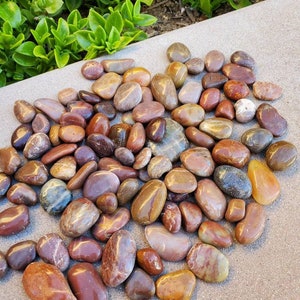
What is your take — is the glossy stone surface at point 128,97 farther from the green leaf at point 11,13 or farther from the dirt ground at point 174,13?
the dirt ground at point 174,13

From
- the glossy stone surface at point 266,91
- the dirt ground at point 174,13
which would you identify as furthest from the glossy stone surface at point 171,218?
the dirt ground at point 174,13

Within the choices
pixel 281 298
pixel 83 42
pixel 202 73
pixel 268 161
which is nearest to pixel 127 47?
pixel 83 42

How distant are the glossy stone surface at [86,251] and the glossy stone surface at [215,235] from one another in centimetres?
21

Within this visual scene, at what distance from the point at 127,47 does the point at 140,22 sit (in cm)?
15

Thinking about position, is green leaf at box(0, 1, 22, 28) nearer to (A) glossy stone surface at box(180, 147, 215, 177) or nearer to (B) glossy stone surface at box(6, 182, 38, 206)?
(B) glossy stone surface at box(6, 182, 38, 206)

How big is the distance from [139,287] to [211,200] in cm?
24

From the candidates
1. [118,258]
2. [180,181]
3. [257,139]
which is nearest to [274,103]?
[257,139]

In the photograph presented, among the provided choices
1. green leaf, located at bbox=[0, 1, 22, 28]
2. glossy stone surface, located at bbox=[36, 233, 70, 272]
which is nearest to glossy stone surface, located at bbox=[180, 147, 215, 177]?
glossy stone surface, located at bbox=[36, 233, 70, 272]

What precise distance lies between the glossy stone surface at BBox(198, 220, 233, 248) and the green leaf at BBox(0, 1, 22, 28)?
89 centimetres

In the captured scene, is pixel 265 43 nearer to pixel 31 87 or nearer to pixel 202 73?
pixel 202 73

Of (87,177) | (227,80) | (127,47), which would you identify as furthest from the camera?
(127,47)

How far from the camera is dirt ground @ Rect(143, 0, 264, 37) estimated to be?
5.36 ft

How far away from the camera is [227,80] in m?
1.14

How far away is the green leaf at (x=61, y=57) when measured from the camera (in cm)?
125
